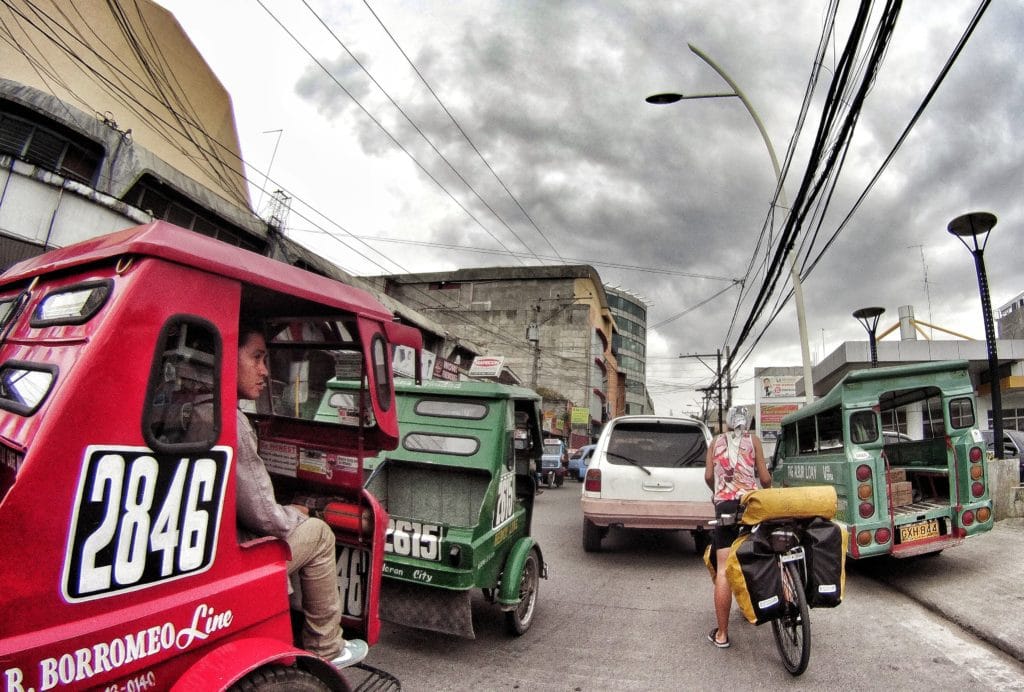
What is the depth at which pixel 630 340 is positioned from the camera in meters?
77.1

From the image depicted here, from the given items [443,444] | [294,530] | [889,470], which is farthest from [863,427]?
[294,530]

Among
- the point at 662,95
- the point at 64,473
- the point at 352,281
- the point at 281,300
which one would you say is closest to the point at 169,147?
the point at 352,281

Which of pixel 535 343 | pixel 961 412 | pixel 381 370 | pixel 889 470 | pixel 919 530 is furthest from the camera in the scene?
pixel 535 343

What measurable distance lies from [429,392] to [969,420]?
544 cm

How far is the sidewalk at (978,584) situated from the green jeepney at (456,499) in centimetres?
342

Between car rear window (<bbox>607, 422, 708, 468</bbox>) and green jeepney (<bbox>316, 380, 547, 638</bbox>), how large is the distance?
6.93ft

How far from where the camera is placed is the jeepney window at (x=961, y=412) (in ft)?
18.6

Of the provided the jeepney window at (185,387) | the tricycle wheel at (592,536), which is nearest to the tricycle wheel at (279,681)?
the jeepney window at (185,387)

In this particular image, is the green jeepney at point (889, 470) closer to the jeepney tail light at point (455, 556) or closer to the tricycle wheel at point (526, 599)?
the tricycle wheel at point (526, 599)

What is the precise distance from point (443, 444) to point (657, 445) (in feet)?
11.7

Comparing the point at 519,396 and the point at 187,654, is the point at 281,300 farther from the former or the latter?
the point at 519,396

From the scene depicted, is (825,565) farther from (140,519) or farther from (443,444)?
(140,519)

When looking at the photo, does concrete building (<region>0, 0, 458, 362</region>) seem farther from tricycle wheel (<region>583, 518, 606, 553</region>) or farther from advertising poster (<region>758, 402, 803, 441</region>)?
advertising poster (<region>758, 402, 803, 441</region>)

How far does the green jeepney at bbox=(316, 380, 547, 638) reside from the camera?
3.63 metres
